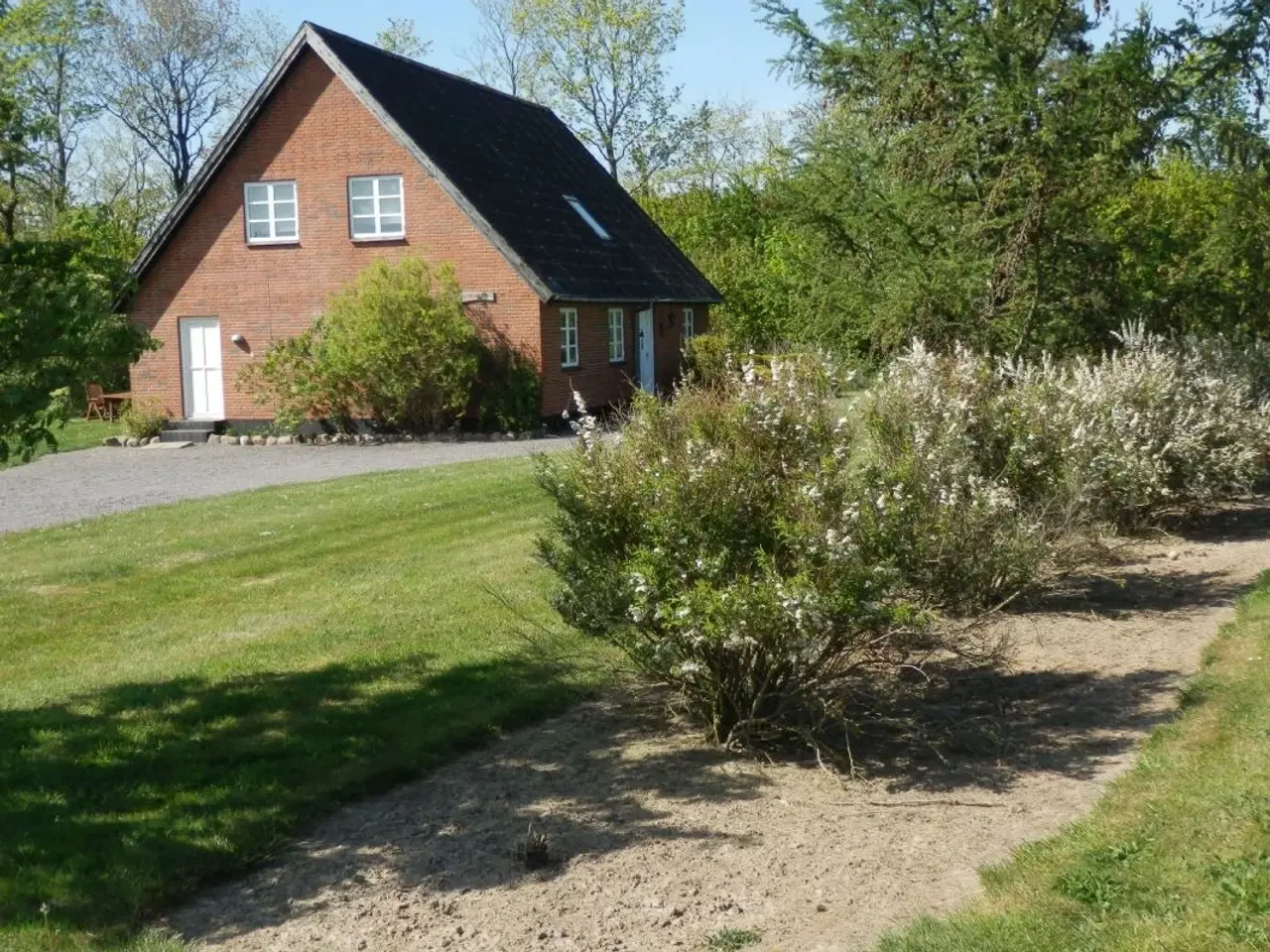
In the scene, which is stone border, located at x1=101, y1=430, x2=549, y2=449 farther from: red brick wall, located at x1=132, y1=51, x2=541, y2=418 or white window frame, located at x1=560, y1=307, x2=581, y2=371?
white window frame, located at x1=560, y1=307, x2=581, y2=371

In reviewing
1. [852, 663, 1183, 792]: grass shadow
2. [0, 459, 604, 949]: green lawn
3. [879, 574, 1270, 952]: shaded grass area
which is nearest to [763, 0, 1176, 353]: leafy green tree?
[0, 459, 604, 949]: green lawn

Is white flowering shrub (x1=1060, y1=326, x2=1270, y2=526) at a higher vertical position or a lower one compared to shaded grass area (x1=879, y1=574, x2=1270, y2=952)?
higher

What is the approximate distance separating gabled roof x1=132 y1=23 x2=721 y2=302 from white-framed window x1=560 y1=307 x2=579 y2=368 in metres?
0.52

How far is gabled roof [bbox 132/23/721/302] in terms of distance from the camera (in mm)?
24844

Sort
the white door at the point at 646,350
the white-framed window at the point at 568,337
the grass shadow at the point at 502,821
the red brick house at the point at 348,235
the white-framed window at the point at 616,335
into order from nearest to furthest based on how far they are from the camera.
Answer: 1. the grass shadow at the point at 502,821
2. the red brick house at the point at 348,235
3. the white-framed window at the point at 568,337
4. the white-framed window at the point at 616,335
5. the white door at the point at 646,350

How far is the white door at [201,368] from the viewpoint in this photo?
88.0ft

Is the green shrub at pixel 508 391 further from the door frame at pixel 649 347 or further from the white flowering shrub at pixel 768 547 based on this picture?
the white flowering shrub at pixel 768 547

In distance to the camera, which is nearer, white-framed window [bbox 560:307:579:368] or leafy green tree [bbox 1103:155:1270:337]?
leafy green tree [bbox 1103:155:1270:337]

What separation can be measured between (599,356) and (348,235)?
5236mm

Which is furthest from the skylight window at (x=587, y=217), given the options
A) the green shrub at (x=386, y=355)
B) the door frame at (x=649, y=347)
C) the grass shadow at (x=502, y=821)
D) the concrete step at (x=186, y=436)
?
the grass shadow at (x=502, y=821)

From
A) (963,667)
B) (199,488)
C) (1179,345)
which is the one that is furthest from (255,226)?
(963,667)

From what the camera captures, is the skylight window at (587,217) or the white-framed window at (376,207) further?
the skylight window at (587,217)

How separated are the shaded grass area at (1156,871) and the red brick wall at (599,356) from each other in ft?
53.0

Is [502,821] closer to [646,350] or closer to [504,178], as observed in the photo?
[504,178]
